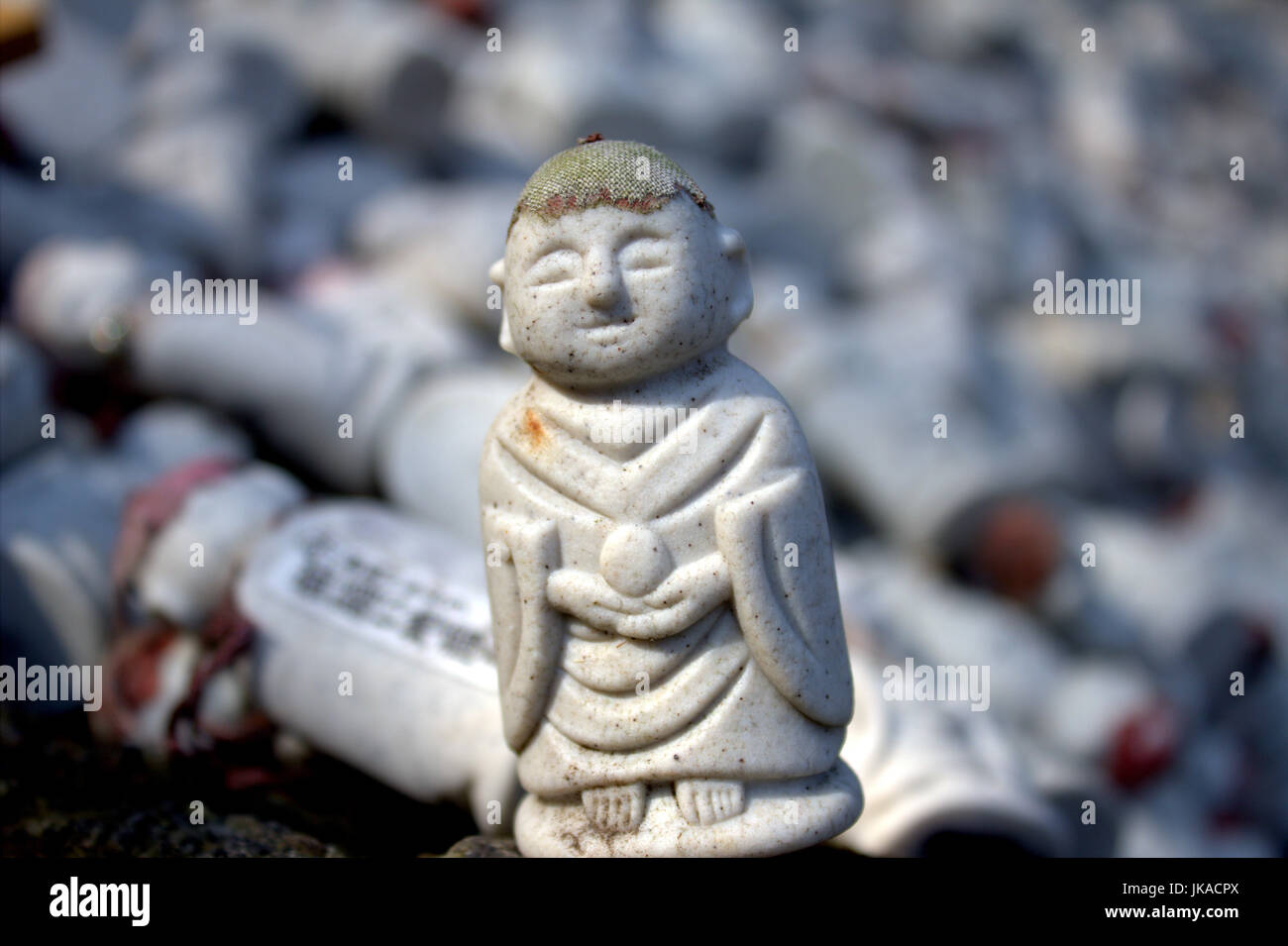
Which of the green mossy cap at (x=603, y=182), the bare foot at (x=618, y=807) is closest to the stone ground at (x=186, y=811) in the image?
the bare foot at (x=618, y=807)

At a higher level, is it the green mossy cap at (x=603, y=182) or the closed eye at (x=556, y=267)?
the green mossy cap at (x=603, y=182)

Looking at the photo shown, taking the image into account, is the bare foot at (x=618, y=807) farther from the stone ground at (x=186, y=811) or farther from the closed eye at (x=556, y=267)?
the closed eye at (x=556, y=267)

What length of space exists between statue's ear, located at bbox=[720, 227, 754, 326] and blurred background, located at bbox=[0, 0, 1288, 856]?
50.6 inches

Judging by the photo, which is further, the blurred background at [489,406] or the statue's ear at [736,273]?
the blurred background at [489,406]

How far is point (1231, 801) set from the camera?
17.6ft

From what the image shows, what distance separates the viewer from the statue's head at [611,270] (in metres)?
2.40

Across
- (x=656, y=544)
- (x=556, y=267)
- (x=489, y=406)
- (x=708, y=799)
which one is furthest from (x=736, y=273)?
(x=489, y=406)

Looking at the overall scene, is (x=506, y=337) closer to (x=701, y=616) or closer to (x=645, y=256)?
(x=645, y=256)

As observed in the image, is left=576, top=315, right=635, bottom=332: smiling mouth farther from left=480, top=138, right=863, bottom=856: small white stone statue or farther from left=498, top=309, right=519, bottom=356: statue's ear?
left=498, top=309, right=519, bottom=356: statue's ear

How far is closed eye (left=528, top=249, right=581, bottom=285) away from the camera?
94.9 inches

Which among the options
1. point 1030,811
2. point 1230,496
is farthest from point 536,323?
point 1230,496

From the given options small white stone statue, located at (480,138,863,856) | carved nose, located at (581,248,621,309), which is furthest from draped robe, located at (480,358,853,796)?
carved nose, located at (581,248,621,309)

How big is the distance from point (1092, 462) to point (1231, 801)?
1.96 m
